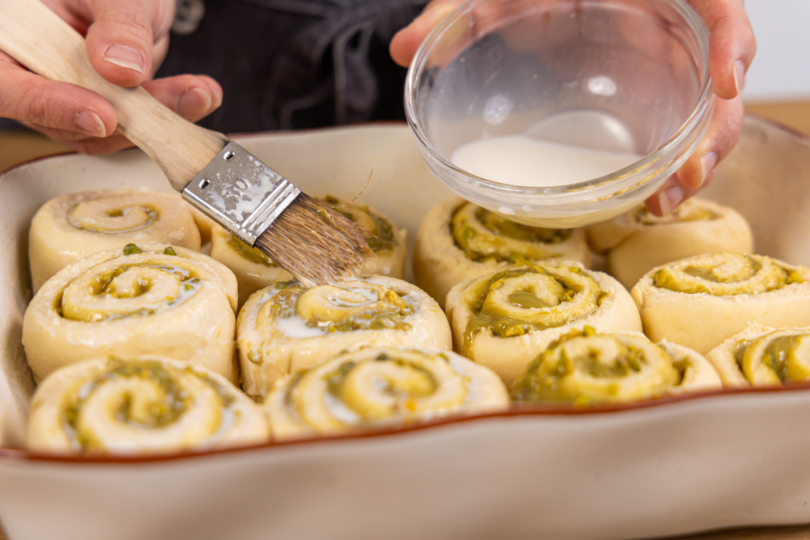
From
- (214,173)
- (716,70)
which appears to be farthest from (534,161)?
(214,173)

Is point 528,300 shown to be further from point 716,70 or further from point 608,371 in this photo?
point 716,70

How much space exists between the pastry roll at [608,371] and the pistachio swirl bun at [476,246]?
0.56 meters

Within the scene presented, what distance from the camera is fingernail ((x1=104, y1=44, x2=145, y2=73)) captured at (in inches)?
67.9

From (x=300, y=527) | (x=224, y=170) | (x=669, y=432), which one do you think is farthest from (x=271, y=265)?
(x=669, y=432)

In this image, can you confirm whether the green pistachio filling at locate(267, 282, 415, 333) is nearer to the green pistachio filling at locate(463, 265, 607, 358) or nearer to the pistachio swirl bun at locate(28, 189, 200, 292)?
the green pistachio filling at locate(463, 265, 607, 358)

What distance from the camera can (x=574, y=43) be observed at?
2.15 m

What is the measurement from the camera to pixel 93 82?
1.80 metres

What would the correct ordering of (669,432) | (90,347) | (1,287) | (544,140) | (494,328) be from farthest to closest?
(544,140) < (1,287) < (494,328) < (90,347) < (669,432)

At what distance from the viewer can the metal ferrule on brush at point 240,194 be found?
66.3 inches

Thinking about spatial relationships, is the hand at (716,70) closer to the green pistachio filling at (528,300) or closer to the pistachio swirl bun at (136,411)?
the green pistachio filling at (528,300)

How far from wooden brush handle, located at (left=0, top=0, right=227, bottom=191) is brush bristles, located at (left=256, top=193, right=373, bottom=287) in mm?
284

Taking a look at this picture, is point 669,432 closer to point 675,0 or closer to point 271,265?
point 271,265

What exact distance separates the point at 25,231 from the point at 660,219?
6.61 ft

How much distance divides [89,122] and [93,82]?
0.56 ft
